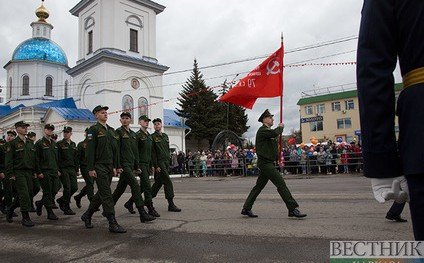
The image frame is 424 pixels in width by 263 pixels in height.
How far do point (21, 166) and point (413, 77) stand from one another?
28.3 feet

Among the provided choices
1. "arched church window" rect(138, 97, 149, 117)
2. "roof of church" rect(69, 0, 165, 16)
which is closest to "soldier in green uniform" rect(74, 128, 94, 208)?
"arched church window" rect(138, 97, 149, 117)

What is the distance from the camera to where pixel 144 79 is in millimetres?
41156

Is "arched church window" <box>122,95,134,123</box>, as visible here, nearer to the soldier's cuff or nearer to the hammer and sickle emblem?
the hammer and sickle emblem

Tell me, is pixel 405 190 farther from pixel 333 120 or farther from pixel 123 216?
pixel 333 120

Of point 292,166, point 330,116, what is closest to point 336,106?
point 330,116

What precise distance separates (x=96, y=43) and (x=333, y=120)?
34.6 meters

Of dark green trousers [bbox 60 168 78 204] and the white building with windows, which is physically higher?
the white building with windows

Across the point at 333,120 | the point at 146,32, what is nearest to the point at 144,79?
the point at 146,32

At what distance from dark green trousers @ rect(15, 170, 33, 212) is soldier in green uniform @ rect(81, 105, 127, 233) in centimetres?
172

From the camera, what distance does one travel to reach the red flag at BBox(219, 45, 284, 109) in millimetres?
9023

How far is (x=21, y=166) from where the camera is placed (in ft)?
28.1

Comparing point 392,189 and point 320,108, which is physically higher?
point 320,108

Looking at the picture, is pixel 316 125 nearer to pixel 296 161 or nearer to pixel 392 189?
pixel 296 161

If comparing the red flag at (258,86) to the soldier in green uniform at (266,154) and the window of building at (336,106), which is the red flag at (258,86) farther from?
the window of building at (336,106)
